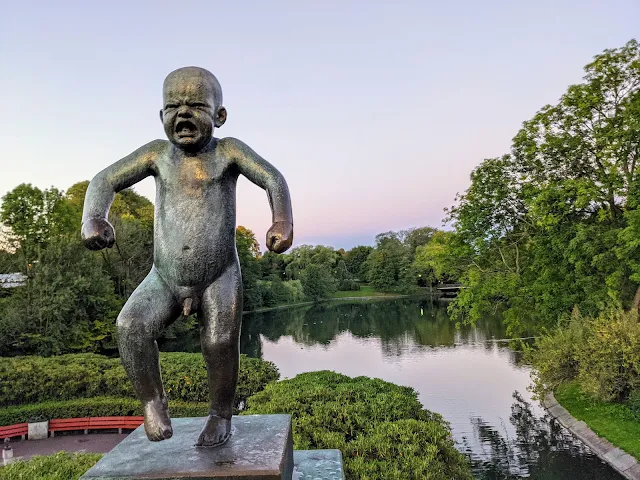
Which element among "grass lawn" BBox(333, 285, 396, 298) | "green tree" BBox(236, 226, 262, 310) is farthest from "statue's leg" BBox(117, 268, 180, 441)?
"grass lawn" BBox(333, 285, 396, 298)

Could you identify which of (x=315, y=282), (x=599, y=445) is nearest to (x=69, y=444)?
(x=599, y=445)

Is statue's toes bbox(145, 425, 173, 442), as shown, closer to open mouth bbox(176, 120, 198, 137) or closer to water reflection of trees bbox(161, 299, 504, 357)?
open mouth bbox(176, 120, 198, 137)

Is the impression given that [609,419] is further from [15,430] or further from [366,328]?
[366,328]

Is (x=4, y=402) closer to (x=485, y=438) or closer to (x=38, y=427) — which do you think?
(x=38, y=427)

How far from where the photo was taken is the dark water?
32.6 ft

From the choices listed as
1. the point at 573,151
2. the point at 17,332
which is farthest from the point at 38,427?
the point at 573,151

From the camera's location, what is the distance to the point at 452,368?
18.4 metres

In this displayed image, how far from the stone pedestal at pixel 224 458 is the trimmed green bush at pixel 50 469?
10.8 ft

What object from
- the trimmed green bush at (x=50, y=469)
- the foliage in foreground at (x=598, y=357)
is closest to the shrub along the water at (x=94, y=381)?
the trimmed green bush at (x=50, y=469)

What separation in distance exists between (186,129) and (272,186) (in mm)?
581

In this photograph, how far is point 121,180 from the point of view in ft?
9.48

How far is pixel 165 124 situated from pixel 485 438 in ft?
36.0

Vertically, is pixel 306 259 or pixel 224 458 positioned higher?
pixel 306 259

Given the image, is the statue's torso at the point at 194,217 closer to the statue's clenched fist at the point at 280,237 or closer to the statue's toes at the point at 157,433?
the statue's clenched fist at the point at 280,237
